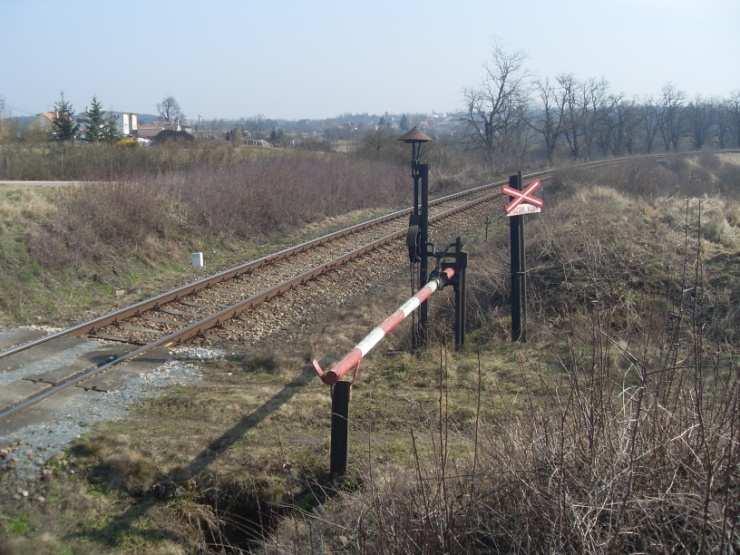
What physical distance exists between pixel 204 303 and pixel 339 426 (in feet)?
22.5

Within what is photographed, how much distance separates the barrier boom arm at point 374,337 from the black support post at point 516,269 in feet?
2.96

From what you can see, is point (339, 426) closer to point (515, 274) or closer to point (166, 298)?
point (515, 274)

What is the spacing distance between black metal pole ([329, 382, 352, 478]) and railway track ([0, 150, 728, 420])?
3.31 meters

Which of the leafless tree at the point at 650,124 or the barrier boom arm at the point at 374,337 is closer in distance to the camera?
the barrier boom arm at the point at 374,337

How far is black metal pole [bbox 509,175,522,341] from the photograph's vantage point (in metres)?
7.96

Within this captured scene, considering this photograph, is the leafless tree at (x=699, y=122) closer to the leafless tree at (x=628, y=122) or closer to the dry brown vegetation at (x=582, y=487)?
the leafless tree at (x=628, y=122)

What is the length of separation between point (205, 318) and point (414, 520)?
23.1 ft

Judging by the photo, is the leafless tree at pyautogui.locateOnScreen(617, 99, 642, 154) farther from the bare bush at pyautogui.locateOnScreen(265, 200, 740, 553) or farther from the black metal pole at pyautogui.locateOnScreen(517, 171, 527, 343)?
the bare bush at pyautogui.locateOnScreen(265, 200, 740, 553)

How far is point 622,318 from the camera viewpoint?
8.23m

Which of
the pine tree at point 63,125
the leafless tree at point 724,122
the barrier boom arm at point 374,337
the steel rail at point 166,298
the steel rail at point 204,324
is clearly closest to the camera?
the barrier boom arm at point 374,337

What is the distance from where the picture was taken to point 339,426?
4391mm

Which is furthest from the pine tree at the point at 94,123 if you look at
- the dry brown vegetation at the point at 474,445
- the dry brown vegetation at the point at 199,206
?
the dry brown vegetation at the point at 474,445

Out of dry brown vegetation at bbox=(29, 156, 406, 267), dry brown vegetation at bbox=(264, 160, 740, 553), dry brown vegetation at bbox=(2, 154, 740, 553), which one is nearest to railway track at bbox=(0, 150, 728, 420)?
dry brown vegetation at bbox=(2, 154, 740, 553)

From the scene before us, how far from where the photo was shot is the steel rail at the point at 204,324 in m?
6.52
